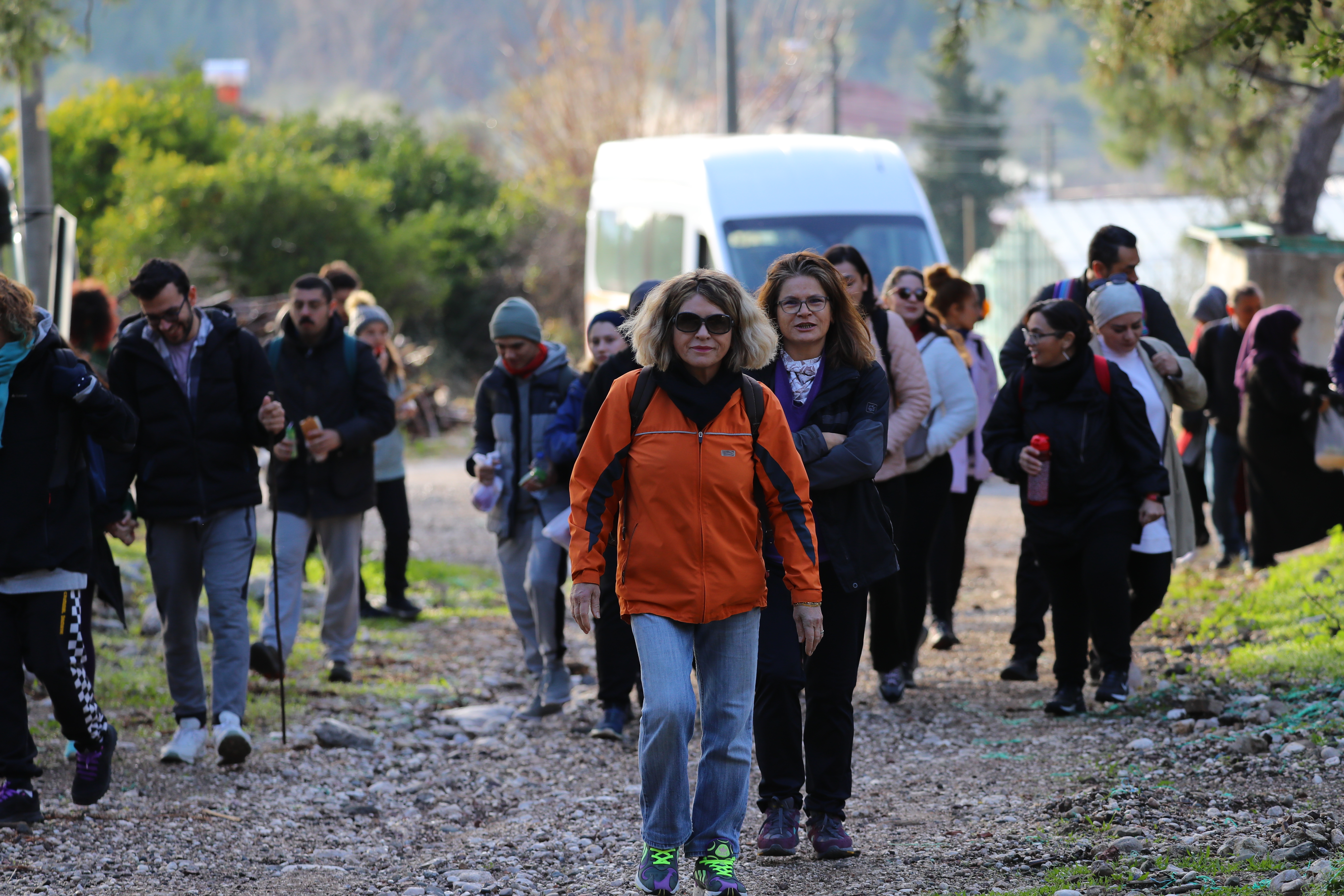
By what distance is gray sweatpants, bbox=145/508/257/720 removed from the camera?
21.1 ft

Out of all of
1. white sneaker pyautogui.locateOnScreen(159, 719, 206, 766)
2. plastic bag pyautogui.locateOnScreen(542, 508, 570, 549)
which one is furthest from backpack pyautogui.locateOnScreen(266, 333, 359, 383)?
white sneaker pyautogui.locateOnScreen(159, 719, 206, 766)

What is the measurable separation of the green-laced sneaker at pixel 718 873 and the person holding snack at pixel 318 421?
3762mm

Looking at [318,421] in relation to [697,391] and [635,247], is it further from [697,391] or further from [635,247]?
[635,247]

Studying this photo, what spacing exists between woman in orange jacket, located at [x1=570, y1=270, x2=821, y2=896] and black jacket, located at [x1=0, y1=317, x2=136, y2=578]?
2.15 m

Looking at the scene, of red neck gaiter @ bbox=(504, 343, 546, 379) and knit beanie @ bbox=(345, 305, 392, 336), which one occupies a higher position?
knit beanie @ bbox=(345, 305, 392, 336)

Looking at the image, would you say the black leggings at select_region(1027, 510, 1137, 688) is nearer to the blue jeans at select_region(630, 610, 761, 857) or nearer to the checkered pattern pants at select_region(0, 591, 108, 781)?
the blue jeans at select_region(630, 610, 761, 857)

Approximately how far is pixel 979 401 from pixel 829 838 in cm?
397

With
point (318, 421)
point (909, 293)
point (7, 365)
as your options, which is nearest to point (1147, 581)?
point (909, 293)

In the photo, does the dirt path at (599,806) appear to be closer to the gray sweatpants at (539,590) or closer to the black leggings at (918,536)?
the gray sweatpants at (539,590)

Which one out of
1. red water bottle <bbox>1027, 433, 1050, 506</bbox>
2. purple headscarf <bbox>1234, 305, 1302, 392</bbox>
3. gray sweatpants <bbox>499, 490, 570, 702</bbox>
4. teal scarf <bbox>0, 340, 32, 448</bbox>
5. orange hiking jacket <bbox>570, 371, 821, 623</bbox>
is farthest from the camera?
purple headscarf <bbox>1234, 305, 1302, 392</bbox>

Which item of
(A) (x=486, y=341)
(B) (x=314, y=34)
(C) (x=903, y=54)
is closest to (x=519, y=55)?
(A) (x=486, y=341)

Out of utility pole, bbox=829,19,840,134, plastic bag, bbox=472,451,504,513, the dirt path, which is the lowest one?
the dirt path

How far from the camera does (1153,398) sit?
678cm

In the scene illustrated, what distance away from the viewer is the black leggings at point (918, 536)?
23.8ft
